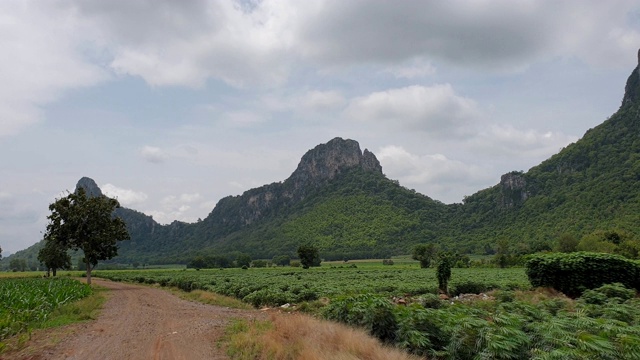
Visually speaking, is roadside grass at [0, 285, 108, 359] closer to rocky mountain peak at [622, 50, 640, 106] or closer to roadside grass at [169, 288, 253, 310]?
roadside grass at [169, 288, 253, 310]

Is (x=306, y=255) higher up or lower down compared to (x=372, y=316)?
higher up

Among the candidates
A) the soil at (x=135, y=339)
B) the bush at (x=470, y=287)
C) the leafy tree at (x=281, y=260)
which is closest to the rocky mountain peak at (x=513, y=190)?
the leafy tree at (x=281, y=260)

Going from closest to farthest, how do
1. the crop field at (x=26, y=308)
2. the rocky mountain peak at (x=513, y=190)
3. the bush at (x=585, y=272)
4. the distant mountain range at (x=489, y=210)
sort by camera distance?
the crop field at (x=26, y=308)
the bush at (x=585, y=272)
the distant mountain range at (x=489, y=210)
the rocky mountain peak at (x=513, y=190)

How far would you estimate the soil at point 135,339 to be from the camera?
35.0ft

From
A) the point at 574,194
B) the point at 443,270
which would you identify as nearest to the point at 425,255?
the point at 443,270

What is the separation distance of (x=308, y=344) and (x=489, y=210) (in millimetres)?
143511

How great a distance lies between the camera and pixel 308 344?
8.65 meters

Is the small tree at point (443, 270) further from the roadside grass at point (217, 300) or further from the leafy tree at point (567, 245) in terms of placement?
the leafy tree at point (567, 245)

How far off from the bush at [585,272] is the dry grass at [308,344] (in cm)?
1612

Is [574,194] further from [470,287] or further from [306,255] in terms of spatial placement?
[470,287]

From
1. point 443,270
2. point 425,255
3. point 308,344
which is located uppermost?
point 425,255

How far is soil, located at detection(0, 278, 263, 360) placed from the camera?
35.0 ft

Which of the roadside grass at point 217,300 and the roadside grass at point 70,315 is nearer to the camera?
the roadside grass at point 70,315

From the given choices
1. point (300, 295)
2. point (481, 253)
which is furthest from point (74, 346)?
point (481, 253)
